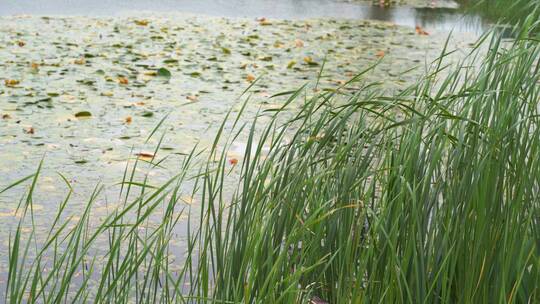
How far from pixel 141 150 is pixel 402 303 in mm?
2792

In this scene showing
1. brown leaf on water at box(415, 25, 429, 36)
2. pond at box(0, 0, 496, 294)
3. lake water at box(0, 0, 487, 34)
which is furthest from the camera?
lake water at box(0, 0, 487, 34)

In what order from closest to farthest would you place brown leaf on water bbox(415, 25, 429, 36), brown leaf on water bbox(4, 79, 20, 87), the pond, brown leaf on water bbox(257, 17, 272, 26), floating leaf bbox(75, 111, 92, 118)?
the pond
floating leaf bbox(75, 111, 92, 118)
brown leaf on water bbox(4, 79, 20, 87)
brown leaf on water bbox(415, 25, 429, 36)
brown leaf on water bbox(257, 17, 272, 26)

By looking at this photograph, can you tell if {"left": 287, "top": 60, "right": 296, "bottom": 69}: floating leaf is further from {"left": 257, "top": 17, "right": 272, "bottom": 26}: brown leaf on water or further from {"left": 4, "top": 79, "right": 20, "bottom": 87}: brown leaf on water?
{"left": 257, "top": 17, "right": 272, "bottom": 26}: brown leaf on water

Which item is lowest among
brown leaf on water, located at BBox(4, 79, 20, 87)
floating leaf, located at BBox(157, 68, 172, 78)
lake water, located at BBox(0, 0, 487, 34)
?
lake water, located at BBox(0, 0, 487, 34)

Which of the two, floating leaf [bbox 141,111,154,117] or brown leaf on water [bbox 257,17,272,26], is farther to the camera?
brown leaf on water [bbox 257,17,272,26]

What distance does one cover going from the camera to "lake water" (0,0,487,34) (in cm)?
959

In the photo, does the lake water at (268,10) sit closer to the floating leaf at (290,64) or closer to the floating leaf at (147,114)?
the floating leaf at (290,64)

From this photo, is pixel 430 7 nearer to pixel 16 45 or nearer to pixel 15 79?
pixel 16 45

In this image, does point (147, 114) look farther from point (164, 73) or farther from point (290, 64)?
point (290, 64)

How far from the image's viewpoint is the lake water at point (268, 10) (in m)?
9.59

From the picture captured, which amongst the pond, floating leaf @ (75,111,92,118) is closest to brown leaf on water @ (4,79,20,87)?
the pond

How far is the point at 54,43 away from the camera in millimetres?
7410

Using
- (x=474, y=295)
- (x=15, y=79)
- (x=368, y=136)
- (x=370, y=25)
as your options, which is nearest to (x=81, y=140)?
(x=15, y=79)

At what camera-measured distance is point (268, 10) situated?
10.6 metres
